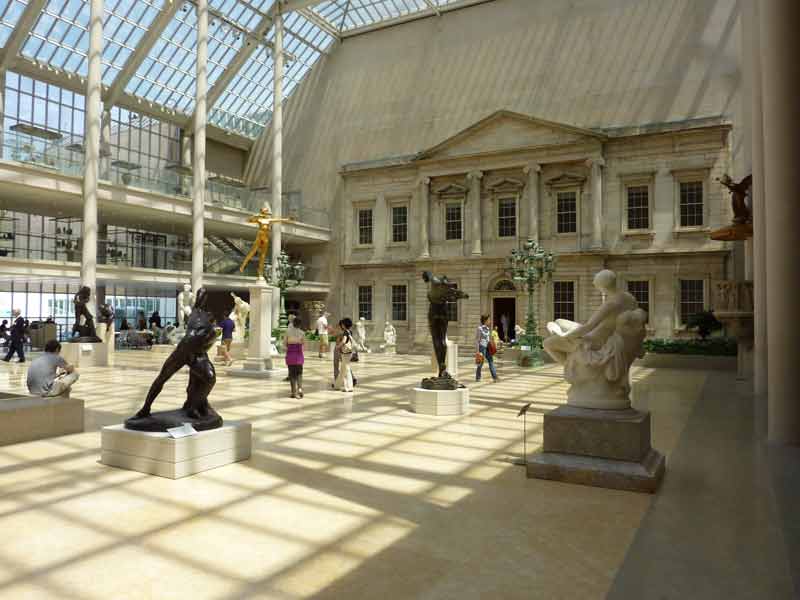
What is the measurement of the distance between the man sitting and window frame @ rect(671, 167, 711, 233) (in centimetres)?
2472

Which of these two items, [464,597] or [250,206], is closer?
[464,597]

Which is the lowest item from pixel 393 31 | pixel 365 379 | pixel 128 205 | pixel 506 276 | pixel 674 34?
pixel 365 379

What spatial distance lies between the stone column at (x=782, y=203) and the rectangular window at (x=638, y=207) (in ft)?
67.2

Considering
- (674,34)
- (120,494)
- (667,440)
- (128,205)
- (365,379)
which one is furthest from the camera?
(674,34)

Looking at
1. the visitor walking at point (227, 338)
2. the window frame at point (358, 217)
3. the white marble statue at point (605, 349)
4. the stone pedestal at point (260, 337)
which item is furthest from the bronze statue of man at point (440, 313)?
the window frame at point (358, 217)

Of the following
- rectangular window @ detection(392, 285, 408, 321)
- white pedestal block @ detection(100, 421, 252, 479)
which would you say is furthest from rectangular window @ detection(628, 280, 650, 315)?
white pedestal block @ detection(100, 421, 252, 479)

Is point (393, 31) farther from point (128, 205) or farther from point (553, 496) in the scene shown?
point (553, 496)

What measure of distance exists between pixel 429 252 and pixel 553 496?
2607 cm

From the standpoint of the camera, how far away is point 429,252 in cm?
3127

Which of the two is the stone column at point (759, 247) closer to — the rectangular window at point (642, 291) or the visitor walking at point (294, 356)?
the visitor walking at point (294, 356)

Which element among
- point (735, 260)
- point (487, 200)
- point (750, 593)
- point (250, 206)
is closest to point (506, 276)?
point (487, 200)

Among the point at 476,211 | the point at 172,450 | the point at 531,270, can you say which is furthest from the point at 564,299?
the point at 172,450

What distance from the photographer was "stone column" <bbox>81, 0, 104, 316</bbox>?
2202 cm

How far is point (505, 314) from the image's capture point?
29.7 m
